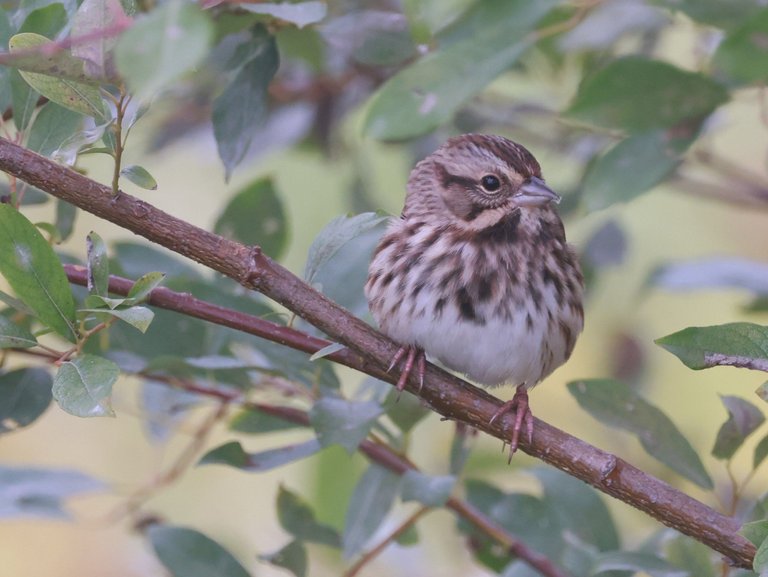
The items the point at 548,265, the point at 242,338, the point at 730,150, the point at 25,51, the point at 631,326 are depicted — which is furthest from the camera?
the point at 730,150

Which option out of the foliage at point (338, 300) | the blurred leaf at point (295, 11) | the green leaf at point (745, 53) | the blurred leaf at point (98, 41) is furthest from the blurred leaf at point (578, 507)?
the blurred leaf at point (98, 41)

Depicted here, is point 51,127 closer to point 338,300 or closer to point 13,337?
point 13,337

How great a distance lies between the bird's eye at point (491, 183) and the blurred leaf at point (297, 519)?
706mm

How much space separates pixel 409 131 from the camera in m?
2.26

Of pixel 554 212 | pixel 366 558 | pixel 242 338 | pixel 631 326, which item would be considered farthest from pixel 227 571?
pixel 631 326

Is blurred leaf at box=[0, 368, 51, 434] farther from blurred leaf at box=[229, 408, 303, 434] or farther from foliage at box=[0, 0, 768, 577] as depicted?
blurred leaf at box=[229, 408, 303, 434]

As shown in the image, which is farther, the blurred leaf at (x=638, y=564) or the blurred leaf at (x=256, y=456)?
the blurred leaf at (x=256, y=456)

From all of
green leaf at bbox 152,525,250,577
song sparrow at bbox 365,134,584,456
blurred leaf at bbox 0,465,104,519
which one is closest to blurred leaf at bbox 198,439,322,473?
green leaf at bbox 152,525,250,577

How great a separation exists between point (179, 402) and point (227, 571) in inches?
17.5

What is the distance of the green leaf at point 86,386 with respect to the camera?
159 centimetres

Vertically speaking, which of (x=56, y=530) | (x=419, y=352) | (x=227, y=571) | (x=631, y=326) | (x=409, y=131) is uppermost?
(x=409, y=131)

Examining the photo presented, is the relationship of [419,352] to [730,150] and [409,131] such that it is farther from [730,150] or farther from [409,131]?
[730,150]

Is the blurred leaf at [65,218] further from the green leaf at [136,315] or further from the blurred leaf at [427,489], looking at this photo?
the blurred leaf at [427,489]

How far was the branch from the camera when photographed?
5.55ft
